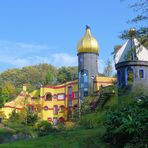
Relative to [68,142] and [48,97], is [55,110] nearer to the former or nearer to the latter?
[48,97]

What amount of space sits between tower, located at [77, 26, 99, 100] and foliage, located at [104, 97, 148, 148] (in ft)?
107

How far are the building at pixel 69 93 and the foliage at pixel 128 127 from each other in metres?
32.4

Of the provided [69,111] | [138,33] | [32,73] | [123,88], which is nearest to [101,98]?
[123,88]

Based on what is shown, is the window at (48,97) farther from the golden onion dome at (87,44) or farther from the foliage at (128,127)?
the foliage at (128,127)

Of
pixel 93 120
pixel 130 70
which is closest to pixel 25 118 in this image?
pixel 130 70

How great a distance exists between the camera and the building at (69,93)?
45000mm

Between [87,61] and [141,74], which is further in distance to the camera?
[87,61]

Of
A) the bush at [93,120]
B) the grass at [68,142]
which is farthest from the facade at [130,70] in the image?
the grass at [68,142]

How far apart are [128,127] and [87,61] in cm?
3466

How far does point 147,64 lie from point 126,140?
54.6 ft

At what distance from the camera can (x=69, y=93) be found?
158ft

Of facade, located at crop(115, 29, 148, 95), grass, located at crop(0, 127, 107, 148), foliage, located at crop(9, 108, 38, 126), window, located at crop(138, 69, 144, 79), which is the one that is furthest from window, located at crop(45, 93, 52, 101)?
grass, located at crop(0, 127, 107, 148)

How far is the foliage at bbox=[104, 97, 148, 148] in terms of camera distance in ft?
35.2

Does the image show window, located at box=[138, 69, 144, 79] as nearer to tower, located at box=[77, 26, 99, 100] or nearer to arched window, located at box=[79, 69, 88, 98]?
tower, located at box=[77, 26, 99, 100]
